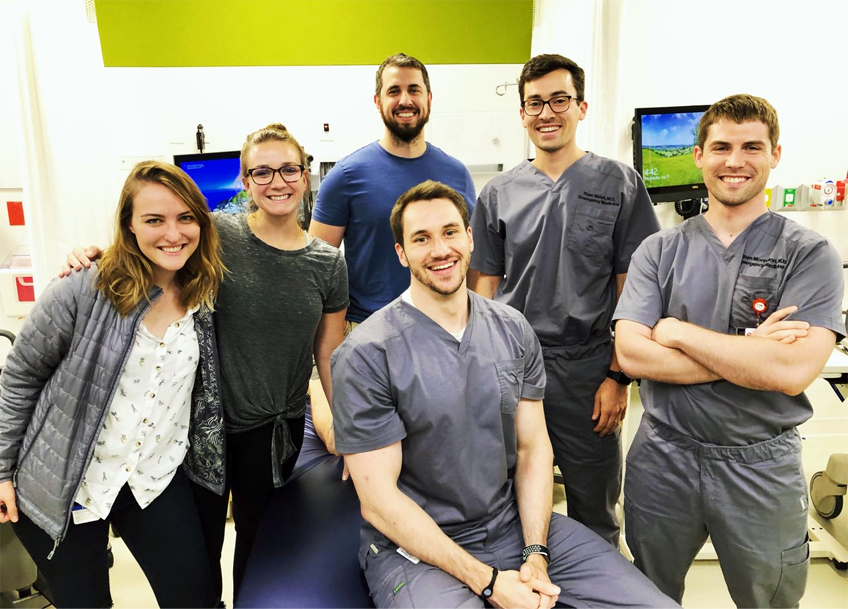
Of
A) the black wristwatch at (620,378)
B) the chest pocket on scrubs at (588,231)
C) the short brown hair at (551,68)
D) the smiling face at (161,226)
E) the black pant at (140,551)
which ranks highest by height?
the short brown hair at (551,68)

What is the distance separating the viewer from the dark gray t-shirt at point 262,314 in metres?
1.69

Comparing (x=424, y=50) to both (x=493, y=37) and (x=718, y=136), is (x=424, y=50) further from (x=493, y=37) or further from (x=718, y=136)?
(x=718, y=136)

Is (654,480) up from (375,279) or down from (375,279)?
down

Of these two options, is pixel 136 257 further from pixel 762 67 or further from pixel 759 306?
pixel 762 67

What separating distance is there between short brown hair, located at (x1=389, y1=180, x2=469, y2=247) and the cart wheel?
2160mm

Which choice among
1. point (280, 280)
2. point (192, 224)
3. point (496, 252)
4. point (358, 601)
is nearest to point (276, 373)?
point (280, 280)

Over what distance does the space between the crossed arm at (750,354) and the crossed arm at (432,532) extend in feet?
1.55

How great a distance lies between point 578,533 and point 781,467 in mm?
529

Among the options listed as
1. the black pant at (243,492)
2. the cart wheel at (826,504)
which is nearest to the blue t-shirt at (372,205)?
the black pant at (243,492)

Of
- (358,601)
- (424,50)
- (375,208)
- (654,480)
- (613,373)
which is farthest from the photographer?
(424,50)

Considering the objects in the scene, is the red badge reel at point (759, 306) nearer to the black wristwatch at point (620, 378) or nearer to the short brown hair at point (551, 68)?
the black wristwatch at point (620, 378)

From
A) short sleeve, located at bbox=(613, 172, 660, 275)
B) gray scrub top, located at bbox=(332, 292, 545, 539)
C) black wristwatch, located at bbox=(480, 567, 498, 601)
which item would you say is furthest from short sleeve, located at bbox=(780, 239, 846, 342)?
black wristwatch, located at bbox=(480, 567, 498, 601)

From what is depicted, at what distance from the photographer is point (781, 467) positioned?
1.59 metres

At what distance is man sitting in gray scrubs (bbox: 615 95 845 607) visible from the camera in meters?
1.53
